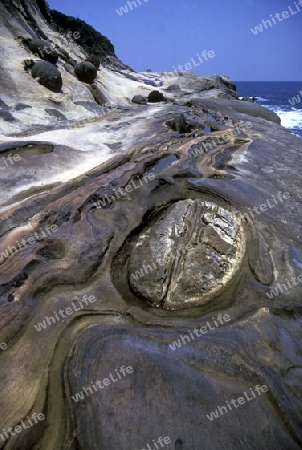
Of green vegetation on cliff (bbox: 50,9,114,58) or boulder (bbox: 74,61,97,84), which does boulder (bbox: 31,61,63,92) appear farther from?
green vegetation on cliff (bbox: 50,9,114,58)

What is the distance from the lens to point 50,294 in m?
2.56

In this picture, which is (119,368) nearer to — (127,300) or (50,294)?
(127,300)

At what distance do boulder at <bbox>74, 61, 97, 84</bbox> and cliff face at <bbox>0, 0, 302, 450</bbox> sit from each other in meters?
9.97

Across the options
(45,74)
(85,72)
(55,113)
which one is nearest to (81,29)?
(85,72)

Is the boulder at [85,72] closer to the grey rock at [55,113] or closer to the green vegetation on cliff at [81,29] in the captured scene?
the grey rock at [55,113]

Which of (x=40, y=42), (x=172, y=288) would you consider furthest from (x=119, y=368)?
(x=40, y=42)

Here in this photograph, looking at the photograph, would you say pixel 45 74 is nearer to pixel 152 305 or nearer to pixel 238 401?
pixel 152 305

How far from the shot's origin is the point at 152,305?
8.74 feet

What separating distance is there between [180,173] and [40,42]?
11.6 metres

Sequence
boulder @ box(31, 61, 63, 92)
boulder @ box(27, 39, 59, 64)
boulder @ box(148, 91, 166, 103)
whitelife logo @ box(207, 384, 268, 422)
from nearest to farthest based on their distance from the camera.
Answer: whitelife logo @ box(207, 384, 268, 422)
boulder @ box(31, 61, 63, 92)
boulder @ box(27, 39, 59, 64)
boulder @ box(148, 91, 166, 103)

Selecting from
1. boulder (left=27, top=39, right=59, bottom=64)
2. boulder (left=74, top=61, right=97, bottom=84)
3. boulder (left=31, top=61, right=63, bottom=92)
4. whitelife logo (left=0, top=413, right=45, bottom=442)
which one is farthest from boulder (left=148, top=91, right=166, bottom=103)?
whitelife logo (left=0, top=413, right=45, bottom=442)

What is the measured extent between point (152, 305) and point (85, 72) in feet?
44.9

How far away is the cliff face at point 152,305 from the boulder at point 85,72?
392 inches

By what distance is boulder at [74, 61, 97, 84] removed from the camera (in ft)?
43.4
